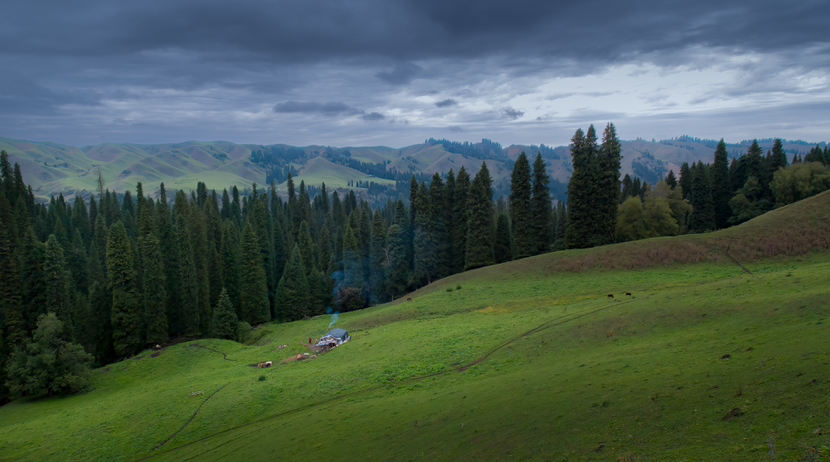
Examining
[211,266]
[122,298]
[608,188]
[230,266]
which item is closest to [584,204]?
[608,188]

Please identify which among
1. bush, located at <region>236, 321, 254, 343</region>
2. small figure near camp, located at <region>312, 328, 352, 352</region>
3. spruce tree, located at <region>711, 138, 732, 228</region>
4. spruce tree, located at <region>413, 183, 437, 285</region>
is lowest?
bush, located at <region>236, 321, 254, 343</region>

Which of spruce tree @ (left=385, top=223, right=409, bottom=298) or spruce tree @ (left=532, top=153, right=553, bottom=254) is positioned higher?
spruce tree @ (left=532, top=153, right=553, bottom=254)

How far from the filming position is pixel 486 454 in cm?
1509

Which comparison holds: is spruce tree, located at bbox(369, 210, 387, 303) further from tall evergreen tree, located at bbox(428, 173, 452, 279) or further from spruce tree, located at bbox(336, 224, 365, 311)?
tall evergreen tree, located at bbox(428, 173, 452, 279)

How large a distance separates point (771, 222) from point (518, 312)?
35.8 metres

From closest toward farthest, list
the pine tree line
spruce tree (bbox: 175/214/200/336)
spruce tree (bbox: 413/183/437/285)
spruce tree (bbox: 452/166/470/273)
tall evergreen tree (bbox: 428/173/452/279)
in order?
the pine tree line < spruce tree (bbox: 175/214/200/336) < spruce tree (bbox: 452/166/470/273) < spruce tree (bbox: 413/183/437/285) < tall evergreen tree (bbox: 428/173/452/279)

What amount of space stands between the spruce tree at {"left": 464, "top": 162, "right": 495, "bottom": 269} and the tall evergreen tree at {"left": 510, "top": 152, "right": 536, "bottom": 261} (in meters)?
4.44

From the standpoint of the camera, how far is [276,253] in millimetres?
99375

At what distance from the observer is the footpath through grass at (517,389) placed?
13.2 meters

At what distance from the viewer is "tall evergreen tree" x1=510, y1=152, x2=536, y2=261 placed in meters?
72.0

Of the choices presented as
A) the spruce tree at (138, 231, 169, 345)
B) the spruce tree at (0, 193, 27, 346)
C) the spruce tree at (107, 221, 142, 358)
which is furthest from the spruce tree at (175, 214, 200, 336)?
the spruce tree at (0, 193, 27, 346)

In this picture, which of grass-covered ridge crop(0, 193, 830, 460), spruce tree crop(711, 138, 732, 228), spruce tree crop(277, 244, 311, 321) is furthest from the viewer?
spruce tree crop(711, 138, 732, 228)

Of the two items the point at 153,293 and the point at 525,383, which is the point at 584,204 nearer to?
the point at 525,383

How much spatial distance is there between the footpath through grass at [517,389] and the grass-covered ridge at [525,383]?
10 cm
